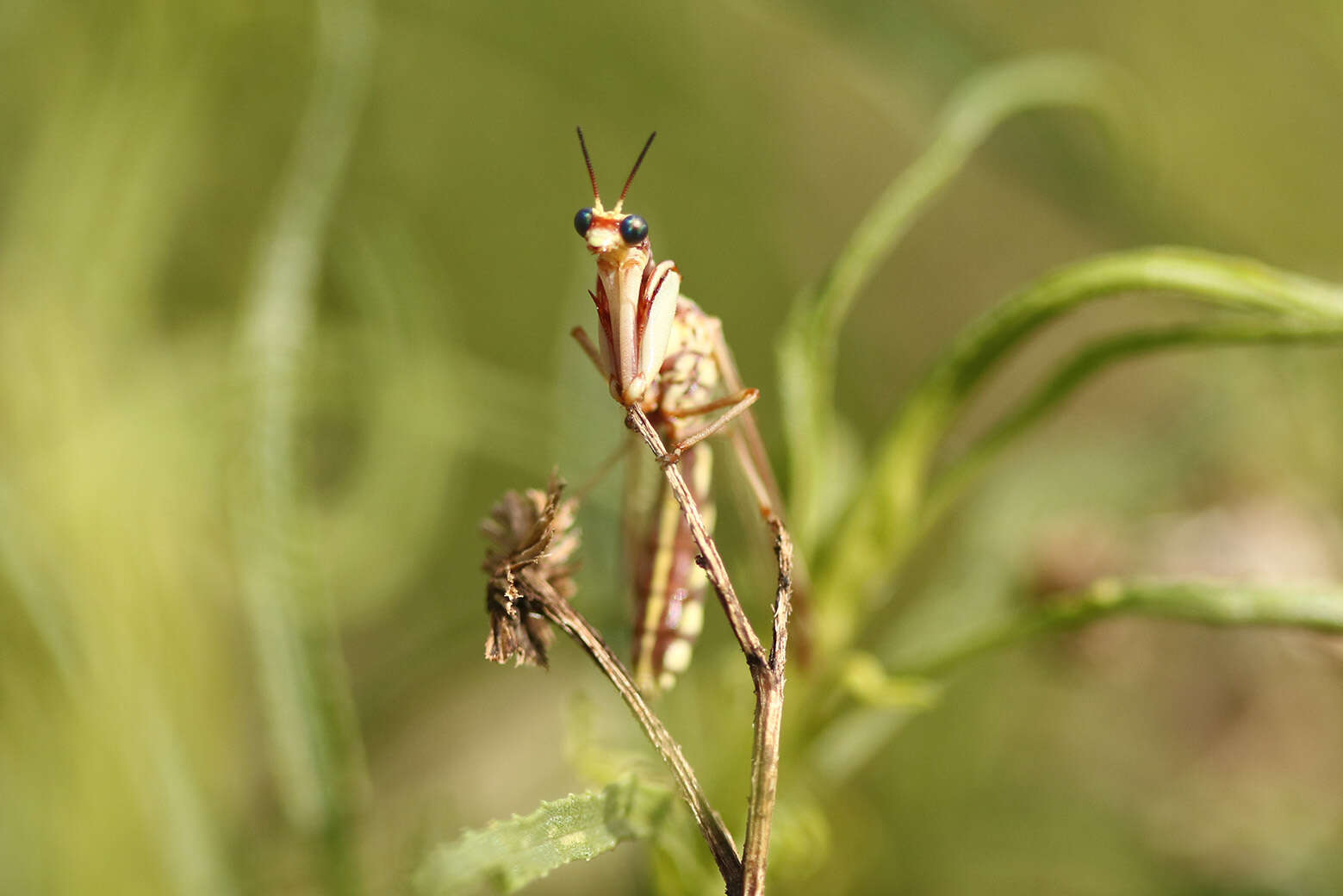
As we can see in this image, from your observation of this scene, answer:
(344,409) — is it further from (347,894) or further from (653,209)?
(653,209)

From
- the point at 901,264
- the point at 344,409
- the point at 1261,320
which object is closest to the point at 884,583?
the point at 1261,320

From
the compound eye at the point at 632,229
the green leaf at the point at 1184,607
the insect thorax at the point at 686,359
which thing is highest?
the compound eye at the point at 632,229

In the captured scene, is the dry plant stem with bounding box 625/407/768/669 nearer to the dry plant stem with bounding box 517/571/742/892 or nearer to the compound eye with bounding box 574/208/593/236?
the dry plant stem with bounding box 517/571/742/892

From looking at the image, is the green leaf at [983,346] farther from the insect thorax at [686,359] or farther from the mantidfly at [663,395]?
the insect thorax at [686,359]

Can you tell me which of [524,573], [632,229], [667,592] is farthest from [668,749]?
[632,229]

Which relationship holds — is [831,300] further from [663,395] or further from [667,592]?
[667,592]

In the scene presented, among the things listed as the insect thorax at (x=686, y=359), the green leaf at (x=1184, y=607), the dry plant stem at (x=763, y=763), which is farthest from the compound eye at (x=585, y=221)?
the green leaf at (x=1184, y=607)

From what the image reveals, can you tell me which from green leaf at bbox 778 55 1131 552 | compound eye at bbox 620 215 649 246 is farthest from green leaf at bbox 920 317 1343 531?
compound eye at bbox 620 215 649 246
